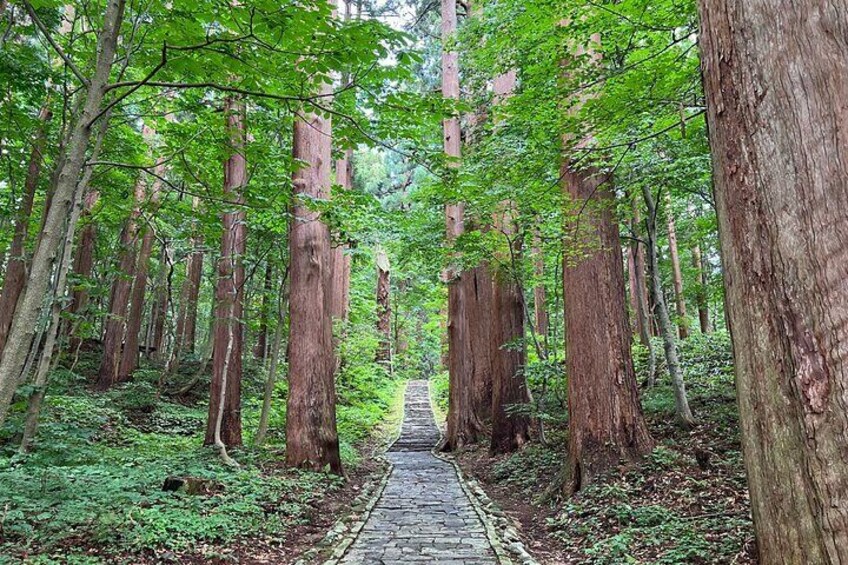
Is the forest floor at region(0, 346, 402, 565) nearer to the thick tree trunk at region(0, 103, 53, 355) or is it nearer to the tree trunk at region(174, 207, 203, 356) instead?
the thick tree trunk at region(0, 103, 53, 355)

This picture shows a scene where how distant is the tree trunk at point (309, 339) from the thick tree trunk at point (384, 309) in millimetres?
18459

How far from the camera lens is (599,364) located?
6645 millimetres

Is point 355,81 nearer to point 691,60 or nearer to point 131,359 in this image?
Answer: point 691,60

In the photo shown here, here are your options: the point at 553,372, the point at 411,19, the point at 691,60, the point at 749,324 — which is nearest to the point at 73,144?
the point at 749,324

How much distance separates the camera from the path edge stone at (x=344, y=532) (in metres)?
4.82

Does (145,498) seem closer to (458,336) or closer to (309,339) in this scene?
(309,339)

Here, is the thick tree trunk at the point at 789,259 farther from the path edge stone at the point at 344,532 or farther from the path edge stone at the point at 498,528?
the path edge stone at the point at 344,532

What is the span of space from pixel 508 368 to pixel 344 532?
19.7 feet

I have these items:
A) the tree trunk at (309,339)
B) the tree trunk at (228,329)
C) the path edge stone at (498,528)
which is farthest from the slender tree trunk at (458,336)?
the tree trunk at (228,329)

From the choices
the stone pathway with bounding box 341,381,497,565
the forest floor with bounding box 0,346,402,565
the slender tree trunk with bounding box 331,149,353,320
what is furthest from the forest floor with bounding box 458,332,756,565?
the slender tree trunk with bounding box 331,149,353,320

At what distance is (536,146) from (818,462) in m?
5.55

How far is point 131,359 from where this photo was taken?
602 inches

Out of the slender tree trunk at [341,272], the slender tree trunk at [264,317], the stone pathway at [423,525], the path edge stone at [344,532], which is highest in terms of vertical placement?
the slender tree trunk at [341,272]

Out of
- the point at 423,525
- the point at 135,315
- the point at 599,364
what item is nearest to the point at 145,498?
the point at 423,525
